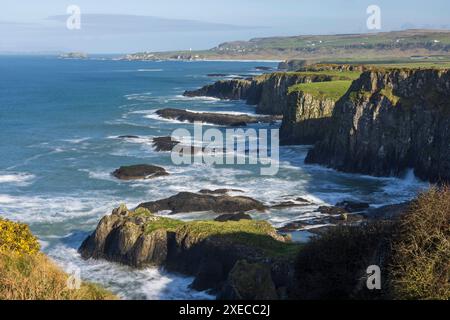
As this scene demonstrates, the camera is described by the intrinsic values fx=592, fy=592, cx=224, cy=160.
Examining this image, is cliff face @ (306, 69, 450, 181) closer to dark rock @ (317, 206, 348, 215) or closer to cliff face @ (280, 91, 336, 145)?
cliff face @ (280, 91, 336, 145)

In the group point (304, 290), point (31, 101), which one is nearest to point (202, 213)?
point (304, 290)

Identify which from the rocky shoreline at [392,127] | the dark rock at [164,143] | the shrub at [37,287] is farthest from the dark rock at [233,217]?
the dark rock at [164,143]

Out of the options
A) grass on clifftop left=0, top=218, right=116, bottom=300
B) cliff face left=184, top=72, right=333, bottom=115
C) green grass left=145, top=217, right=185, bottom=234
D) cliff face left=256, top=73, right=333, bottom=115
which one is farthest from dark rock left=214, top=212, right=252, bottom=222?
cliff face left=256, top=73, right=333, bottom=115

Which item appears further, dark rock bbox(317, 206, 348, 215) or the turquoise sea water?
dark rock bbox(317, 206, 348, 215)

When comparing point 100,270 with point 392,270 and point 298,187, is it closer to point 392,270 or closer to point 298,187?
point 392,270

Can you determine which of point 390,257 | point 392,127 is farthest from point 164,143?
point 390,257

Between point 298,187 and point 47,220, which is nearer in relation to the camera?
point 47,220
